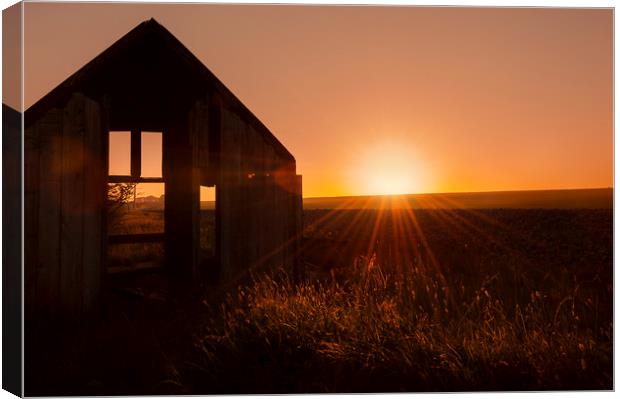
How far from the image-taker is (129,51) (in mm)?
6809

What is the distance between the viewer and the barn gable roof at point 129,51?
20.1 ft

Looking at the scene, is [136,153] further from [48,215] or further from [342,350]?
[342,350]

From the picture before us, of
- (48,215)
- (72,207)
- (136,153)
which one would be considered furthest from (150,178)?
(48,215)

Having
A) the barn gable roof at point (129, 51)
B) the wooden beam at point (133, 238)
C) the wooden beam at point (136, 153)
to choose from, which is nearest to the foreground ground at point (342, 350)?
the wooden beam at point (133, 238)

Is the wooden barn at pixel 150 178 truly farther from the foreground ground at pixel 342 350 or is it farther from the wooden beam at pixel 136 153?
the foreground ground at pixel 342 350

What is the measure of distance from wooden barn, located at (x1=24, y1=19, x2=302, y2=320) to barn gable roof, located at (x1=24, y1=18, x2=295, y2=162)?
16 mm

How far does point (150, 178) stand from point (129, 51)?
92.8 inches

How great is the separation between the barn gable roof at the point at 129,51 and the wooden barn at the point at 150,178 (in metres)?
0.02

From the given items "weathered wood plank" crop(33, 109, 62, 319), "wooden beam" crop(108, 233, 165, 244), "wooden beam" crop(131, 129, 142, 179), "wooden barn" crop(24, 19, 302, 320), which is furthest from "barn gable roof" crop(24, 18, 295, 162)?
"wooden beam" crop(108, 233, 165, 244)

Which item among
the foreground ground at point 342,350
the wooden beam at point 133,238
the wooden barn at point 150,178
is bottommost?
the foreground ground at point 342,350

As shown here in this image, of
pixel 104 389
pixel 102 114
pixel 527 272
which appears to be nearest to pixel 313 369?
pixel 104 389

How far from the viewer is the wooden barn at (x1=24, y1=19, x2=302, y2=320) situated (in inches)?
245

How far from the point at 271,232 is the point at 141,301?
210 centimetres

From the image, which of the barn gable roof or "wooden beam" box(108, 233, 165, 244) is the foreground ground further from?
the barn gable roof
